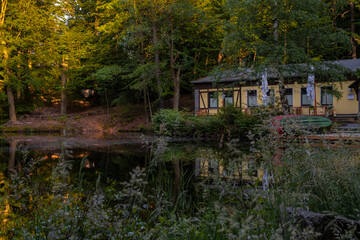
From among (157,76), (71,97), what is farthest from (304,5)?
(71,97)

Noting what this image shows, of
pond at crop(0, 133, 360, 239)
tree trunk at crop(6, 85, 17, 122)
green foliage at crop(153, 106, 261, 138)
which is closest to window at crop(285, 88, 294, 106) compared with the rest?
green foliage at crop(153, 106, 261, 138)

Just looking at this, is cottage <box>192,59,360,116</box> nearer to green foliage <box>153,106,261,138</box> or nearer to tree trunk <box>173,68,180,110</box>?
green foliage <box>153,106,261,138</box>

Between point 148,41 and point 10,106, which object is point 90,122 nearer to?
point 10,106

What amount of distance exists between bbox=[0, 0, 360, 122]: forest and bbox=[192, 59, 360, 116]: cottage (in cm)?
139

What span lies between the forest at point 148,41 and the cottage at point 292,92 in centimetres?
139

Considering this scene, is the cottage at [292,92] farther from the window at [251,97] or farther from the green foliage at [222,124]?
the green foliage at [222,124]

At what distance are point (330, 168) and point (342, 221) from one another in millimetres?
1685

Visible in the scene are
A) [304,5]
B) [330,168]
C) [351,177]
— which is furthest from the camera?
[304,5]

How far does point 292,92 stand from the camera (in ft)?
85.4

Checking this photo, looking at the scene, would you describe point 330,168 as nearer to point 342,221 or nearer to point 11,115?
point 342,221

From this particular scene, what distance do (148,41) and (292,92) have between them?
12145mm

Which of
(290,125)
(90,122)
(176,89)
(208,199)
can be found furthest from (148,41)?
(290,125)

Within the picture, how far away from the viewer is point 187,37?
95.6 ft

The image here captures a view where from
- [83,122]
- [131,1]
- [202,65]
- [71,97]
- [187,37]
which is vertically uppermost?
[131,1]
